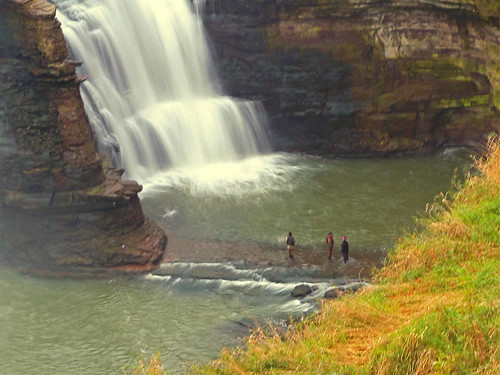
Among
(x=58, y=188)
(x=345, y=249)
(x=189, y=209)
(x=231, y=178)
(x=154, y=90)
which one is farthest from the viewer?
(x=154, y=90)

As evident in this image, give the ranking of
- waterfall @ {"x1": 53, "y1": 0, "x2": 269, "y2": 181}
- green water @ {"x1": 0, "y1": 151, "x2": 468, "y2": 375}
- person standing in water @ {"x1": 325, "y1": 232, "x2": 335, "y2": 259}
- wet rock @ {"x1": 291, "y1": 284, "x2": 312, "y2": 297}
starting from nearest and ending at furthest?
green water @ {"x1": 0, "y1": 151, "x2": 468, "y2": 375}
wet rock @ {"x1": 291, "y1": 284, "x2": 312, "y2": 297}
person standing in water @ {"x1": 325, "y1": 232, "x2": 335, "y2": 259}
waterfall @ {"x1": 53, "y1": 0, "x2": 269, "y2": 181}

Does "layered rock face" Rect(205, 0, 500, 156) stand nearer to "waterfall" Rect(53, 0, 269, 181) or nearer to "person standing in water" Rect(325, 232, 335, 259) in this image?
"waterfall" Rect(53, 0, 269, 181)

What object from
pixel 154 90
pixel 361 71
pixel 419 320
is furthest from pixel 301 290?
pixel 361 71

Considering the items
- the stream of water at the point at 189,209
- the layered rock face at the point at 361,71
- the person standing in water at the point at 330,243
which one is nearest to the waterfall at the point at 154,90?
the stream of water at the point at 189,209

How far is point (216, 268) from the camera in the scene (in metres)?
19.9

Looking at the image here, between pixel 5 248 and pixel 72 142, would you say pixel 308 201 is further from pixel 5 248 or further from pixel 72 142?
pixel 5 248

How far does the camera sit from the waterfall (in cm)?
2519

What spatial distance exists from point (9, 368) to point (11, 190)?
600cm

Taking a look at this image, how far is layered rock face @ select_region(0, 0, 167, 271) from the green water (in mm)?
766

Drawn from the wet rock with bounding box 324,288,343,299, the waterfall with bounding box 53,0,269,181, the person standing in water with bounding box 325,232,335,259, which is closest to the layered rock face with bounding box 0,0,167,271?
the waterfall with bounding box 53,0,269,181

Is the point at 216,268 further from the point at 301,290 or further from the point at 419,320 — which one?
the point at 419,320

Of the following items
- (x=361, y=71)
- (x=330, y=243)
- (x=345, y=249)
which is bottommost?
(x=345, y=249)

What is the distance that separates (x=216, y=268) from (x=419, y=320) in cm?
864

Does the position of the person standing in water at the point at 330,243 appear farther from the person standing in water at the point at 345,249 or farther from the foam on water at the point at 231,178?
the foam on water at the point at 231,178
